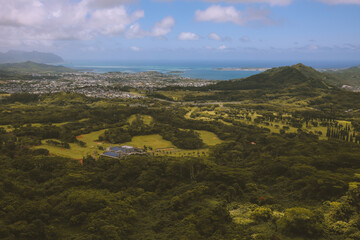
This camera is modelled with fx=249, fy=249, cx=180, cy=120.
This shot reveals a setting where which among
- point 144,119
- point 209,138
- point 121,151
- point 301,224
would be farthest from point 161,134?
point 301,224

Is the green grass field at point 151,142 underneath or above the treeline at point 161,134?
underneath

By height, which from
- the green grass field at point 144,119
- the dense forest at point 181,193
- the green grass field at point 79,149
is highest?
the green grass field at point 144,119

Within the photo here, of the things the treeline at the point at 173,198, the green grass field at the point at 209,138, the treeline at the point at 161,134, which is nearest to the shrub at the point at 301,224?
the treeline at the point at 173,198

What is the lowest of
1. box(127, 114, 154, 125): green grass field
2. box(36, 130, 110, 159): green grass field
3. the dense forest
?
box(36, 130, 110, 159): green grass field

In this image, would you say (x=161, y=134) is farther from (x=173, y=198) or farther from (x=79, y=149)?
(x=173, y=198)

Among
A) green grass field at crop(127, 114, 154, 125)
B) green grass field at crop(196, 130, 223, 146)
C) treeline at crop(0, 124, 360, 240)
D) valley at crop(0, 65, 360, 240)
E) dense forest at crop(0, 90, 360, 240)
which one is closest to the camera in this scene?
treeline at crop(0, 124, 360, 240)

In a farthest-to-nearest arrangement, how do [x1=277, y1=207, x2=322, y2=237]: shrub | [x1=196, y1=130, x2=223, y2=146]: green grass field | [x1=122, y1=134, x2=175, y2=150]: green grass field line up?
[x1=196, y1=130, x2=223, y2=146]: green grass field → [x1=122, y1=134, x2=175, y2=150]: green grass field → [x1=277, y1=207, x2=322, y2=237]: shrub

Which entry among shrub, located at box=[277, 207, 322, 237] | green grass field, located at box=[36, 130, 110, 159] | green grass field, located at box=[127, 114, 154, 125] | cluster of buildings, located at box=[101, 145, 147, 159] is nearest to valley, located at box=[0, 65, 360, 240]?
shrub, located at box=[277, 207, 322, 237]

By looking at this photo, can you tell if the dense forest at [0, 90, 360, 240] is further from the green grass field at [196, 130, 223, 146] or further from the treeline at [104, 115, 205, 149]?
the green grass field at [196, 130, 223, 146]

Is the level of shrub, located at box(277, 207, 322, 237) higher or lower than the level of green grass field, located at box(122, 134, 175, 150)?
higher

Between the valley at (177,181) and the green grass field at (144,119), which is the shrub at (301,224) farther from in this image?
the green grass field at (144,119)

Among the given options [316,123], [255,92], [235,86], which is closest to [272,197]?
[316,123]

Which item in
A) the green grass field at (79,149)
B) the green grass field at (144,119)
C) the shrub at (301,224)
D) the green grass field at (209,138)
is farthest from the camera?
the green grass field at (144,119)

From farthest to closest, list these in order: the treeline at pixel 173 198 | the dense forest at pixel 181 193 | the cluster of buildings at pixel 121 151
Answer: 1. the cluster of buildings at pixel 121 151
2. the dense forest at pixel 181 193
3. the treeline at pixel 173 198
